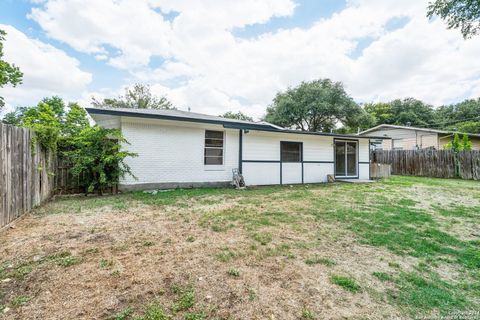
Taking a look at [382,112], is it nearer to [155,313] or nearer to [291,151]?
[291,151]

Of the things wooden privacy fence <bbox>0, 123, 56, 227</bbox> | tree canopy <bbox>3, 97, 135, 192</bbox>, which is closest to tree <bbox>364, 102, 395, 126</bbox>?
tree canopy <bbox>3, 97, 135, 192</bbox>

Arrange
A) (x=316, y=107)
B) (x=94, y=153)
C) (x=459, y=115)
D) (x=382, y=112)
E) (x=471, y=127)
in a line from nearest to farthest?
(x=94, y=153) → (x=316, y=107) → (x=471, y=127) → (x=459, y=115) → (x=382, y=112)

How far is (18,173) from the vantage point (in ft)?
13.9

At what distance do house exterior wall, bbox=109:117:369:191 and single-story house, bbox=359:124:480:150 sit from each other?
1056cm

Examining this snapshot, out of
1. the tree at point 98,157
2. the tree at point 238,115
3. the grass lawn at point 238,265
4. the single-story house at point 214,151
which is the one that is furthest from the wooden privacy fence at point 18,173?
the tree at point 238,115

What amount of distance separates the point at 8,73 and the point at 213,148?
7.10 metres

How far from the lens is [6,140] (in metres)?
3.79

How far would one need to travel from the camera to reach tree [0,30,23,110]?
7035mm

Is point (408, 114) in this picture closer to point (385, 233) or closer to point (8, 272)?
point (385, 233)

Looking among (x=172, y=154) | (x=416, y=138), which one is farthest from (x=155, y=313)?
(x=416, y=138)

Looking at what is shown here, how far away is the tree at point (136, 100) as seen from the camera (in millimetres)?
24312

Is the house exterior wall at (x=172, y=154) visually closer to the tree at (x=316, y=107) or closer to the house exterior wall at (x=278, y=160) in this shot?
the house exterior wall at (x=278, y=160)

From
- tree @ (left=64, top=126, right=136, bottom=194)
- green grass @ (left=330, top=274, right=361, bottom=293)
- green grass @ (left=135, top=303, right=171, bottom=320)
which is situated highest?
tree @ (left=64, top=126, right=136, bottom=194)

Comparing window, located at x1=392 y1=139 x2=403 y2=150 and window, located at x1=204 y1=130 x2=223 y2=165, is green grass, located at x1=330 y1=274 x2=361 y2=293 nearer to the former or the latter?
window, located at x1=204 y1=130 x2=223 y2=165
